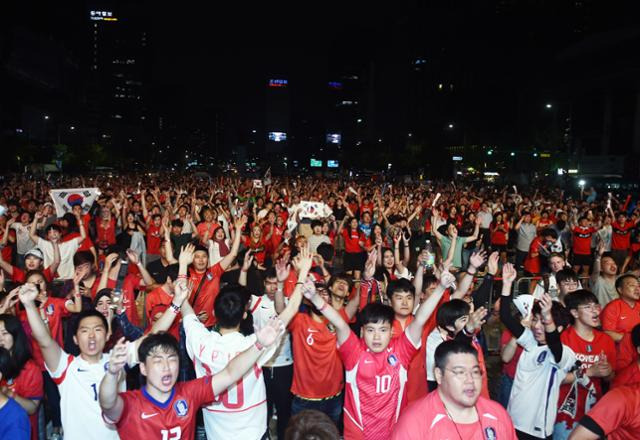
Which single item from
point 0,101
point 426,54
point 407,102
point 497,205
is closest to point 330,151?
point 407,102

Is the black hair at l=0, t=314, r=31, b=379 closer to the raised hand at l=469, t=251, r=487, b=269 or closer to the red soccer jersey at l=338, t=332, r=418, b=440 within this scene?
the red soccer jersey at l=338, t=332, r=418, b=440

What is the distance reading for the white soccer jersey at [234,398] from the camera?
3.89 metres

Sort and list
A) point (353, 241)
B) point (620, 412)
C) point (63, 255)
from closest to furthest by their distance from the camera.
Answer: point (620, 412) < point (63, 255) < point (353, 241)

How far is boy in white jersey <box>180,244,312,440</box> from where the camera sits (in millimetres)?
3893

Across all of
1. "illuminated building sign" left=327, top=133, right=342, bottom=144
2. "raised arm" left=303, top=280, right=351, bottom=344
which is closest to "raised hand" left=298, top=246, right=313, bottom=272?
"raised arm" left=303, top=280, right=351, bottom=344

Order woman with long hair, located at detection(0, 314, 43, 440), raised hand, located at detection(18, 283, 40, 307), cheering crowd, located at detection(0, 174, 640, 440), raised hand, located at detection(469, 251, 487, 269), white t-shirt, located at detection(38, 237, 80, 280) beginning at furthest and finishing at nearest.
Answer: white t-shirt, located at detection(38, 237, 80, 280)
raised hand, located at detection(469, 251, 487, 269)
woman with long hair, located at detection(0, 314, 43, 440)
raised hand, located at detection(18, 283, 40, 307)
cheering crowd, located at detection(0, 174, 640, 440)

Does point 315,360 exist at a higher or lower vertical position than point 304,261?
lower

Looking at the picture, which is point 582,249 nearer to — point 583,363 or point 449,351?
point 583,363

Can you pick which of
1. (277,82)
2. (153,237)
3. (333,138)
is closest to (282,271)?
(153,237)

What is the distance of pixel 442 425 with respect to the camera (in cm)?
299

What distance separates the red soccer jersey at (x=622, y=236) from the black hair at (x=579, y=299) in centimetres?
905

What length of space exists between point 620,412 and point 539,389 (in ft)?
3.02

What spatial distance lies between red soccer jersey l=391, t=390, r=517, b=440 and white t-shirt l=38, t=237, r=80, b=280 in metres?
6.40

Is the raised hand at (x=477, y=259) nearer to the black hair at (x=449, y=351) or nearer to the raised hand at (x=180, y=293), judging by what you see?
the black hair at (x=449, y=351)
